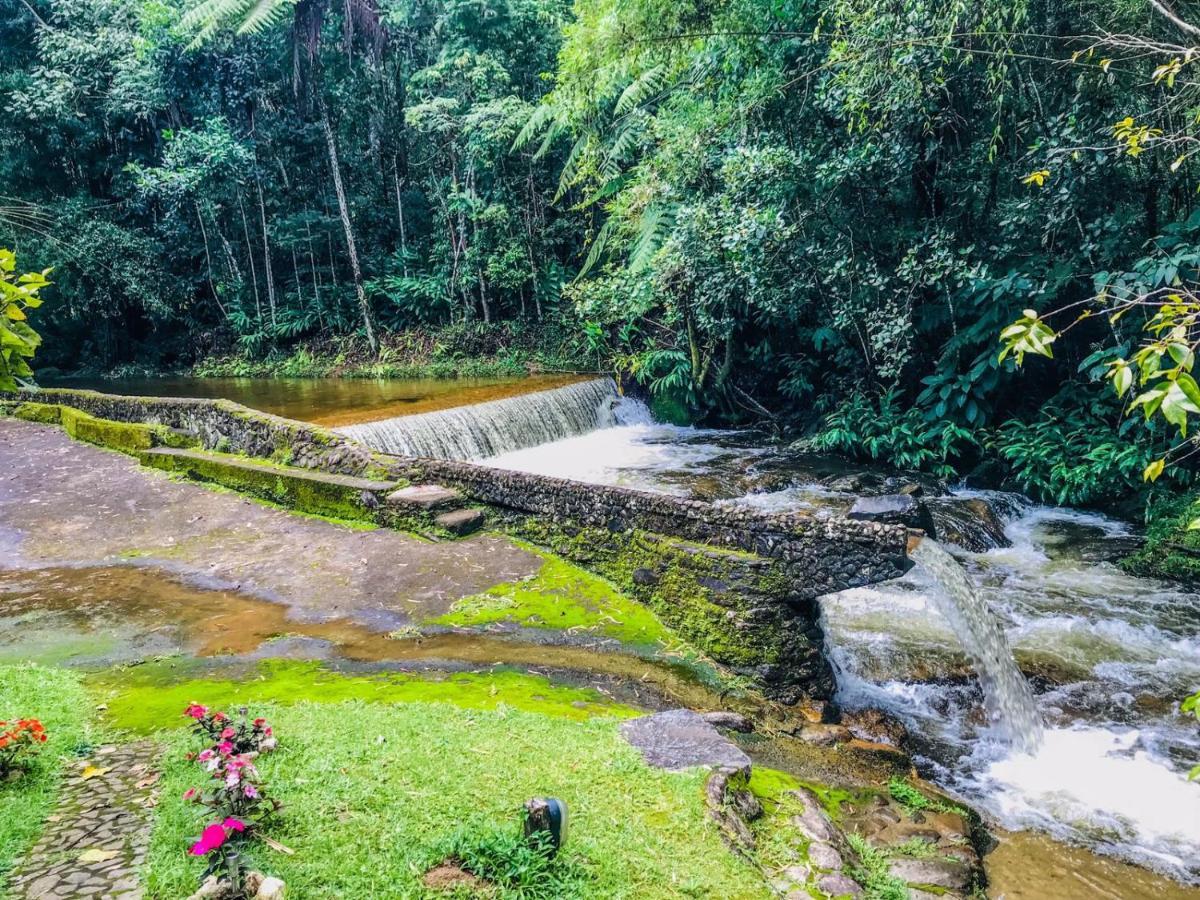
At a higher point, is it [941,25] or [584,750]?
[941,25]

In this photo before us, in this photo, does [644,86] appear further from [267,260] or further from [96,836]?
[267,260]

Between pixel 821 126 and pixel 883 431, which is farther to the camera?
pixel 883 431

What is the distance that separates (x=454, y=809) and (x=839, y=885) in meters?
1.54

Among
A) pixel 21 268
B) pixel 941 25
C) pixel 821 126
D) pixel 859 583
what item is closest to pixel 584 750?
pixel 859 583

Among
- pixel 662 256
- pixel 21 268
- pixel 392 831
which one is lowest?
pixel 392 831

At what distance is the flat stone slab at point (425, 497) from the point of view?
6.90m

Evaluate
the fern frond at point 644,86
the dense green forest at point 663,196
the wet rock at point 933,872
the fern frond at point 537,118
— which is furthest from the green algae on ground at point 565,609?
the fern frond at point 537,118

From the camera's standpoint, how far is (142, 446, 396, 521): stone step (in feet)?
24.1

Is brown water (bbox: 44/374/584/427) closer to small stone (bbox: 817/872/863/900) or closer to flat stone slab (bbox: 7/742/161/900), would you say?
flat stone slab (bbox: 7/742/161/900)

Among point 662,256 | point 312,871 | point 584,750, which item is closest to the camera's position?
point 312,871

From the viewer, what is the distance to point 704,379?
1384cm

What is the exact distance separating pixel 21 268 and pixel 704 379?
2032 cm

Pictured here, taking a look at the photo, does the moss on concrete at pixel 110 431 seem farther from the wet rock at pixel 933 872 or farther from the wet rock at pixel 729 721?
the wet rock at pixel 933 872

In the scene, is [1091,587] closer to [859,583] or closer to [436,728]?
[859,583]
